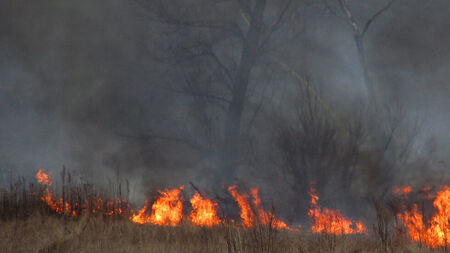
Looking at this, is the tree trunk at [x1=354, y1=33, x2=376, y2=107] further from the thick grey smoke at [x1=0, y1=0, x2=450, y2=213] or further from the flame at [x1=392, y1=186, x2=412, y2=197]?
the flame at [x1=392, y1=186, x2=412, y2=197]

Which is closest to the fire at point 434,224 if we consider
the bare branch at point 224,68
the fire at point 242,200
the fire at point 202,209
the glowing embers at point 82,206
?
the fire at point 242,200

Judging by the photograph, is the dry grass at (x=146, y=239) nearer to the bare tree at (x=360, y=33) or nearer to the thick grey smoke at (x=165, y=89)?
the thick grey smoke at (x=165, y=89)

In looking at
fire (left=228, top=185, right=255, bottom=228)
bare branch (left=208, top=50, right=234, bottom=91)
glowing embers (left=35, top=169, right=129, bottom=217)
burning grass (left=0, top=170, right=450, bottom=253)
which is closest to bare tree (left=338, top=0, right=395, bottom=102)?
bare branch (left=208, top=50, right=234, bottom=91)

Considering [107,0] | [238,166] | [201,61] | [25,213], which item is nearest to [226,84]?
[201,61]

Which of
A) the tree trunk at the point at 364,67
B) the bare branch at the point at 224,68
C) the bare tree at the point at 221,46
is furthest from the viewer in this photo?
the tree trunk at the point at 364,67

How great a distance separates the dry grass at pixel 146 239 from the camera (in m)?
5.79

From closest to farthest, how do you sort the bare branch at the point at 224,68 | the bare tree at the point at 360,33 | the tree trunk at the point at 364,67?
the bare branch at the point at 224,68, the tree trunk at the point at 364,67, the bare tree at the point at 360,33

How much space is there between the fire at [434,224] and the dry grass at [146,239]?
646 millimetres

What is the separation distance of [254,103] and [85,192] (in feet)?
23.0

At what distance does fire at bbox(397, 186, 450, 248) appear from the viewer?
7598 mm

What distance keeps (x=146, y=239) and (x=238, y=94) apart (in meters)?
7.20

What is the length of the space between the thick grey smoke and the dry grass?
17.7 feet

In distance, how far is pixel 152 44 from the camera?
14.3 meters

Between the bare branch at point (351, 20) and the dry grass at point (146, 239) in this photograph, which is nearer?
the dry grass at point (146, 239)
